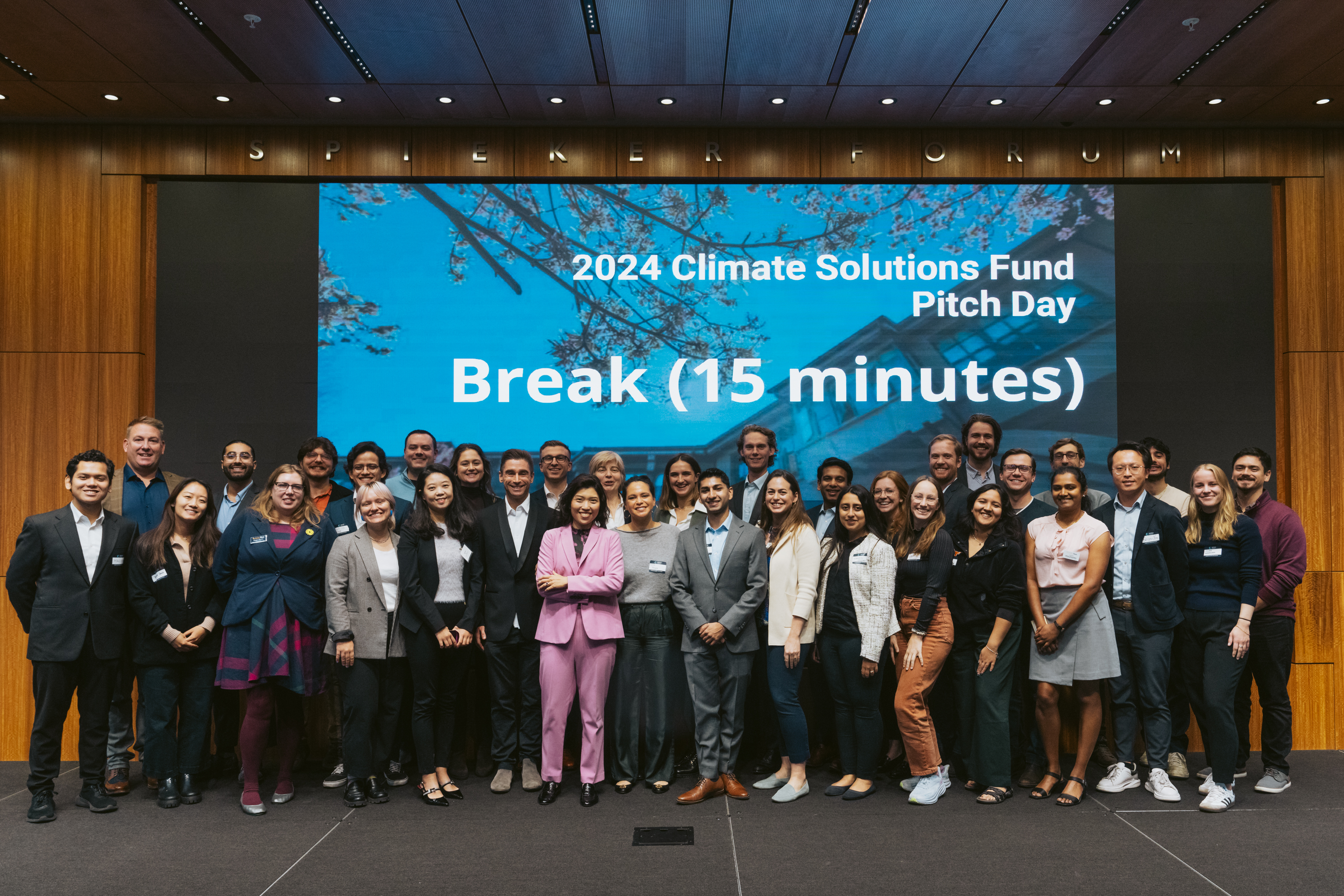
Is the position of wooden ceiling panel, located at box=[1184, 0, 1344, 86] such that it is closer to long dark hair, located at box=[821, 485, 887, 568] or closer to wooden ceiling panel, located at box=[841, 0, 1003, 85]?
wooden ceiling panel, located at box=[841, 0, 1003, 85]

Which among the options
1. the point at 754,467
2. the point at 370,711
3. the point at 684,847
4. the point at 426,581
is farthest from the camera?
the point at 754,467

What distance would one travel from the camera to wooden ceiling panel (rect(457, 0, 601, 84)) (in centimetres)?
469

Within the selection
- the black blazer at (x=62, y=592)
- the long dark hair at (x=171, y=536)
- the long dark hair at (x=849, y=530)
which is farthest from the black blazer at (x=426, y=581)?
the long dark hair at (x=849, y=530)

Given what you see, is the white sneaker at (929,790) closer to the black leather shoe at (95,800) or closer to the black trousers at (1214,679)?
the black trousers at (1214,679)

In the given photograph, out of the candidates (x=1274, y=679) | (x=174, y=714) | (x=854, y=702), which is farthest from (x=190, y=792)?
(x=1274, y=679)

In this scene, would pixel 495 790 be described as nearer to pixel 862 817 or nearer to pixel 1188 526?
pixel 862 817

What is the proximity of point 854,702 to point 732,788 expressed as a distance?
2.42ft

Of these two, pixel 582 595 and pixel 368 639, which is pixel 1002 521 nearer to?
pixel 582 595

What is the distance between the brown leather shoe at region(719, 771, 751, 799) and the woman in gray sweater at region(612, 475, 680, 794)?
0.30 m

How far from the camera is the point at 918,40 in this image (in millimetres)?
4988

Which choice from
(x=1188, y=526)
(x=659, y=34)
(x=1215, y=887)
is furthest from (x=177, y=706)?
(x=1188, y=526)

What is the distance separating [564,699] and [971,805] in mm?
2043

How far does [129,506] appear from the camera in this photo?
5023 millimetres

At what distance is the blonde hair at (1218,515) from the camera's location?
458cm
